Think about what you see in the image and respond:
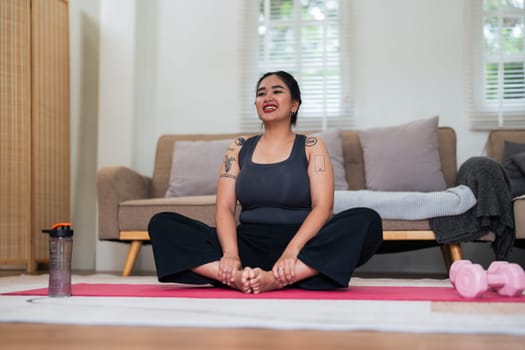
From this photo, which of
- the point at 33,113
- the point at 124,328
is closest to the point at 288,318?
the point at 124,328

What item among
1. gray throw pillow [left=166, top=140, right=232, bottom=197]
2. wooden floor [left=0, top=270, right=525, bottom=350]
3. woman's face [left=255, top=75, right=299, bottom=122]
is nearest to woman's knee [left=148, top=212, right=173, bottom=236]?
woman's face [left=255, top=75, right=299, bottom=122]

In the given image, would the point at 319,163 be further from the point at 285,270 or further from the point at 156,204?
the point at 156,204

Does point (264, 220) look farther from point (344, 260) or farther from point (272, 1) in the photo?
point (272, 1)

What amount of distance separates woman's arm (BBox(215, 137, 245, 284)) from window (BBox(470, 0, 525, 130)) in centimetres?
241

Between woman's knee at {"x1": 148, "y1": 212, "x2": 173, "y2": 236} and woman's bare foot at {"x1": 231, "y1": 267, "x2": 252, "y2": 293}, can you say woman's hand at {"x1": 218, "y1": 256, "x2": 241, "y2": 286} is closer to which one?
woman's bare foot at {"x1": 231, "y1": 267, "x2": 252, "y2": 293}

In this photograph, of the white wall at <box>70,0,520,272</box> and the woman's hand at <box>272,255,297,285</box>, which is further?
the white wall at <box>70,0,520,272</box>

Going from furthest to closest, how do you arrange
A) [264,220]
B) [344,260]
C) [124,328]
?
[264,220]
[344,260]
[124,328]

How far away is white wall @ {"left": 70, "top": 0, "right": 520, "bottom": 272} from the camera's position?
176 inches

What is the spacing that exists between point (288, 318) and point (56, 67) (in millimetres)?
3474

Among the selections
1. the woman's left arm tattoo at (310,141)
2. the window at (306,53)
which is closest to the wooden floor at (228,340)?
the woman's left arm tattoo at (310,141)

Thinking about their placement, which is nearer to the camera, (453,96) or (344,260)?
(344,260)

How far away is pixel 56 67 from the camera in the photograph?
443 cm

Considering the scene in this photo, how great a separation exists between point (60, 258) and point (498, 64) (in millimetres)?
3457

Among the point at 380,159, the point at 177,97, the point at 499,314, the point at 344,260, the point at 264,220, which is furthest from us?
the point at 177,97
